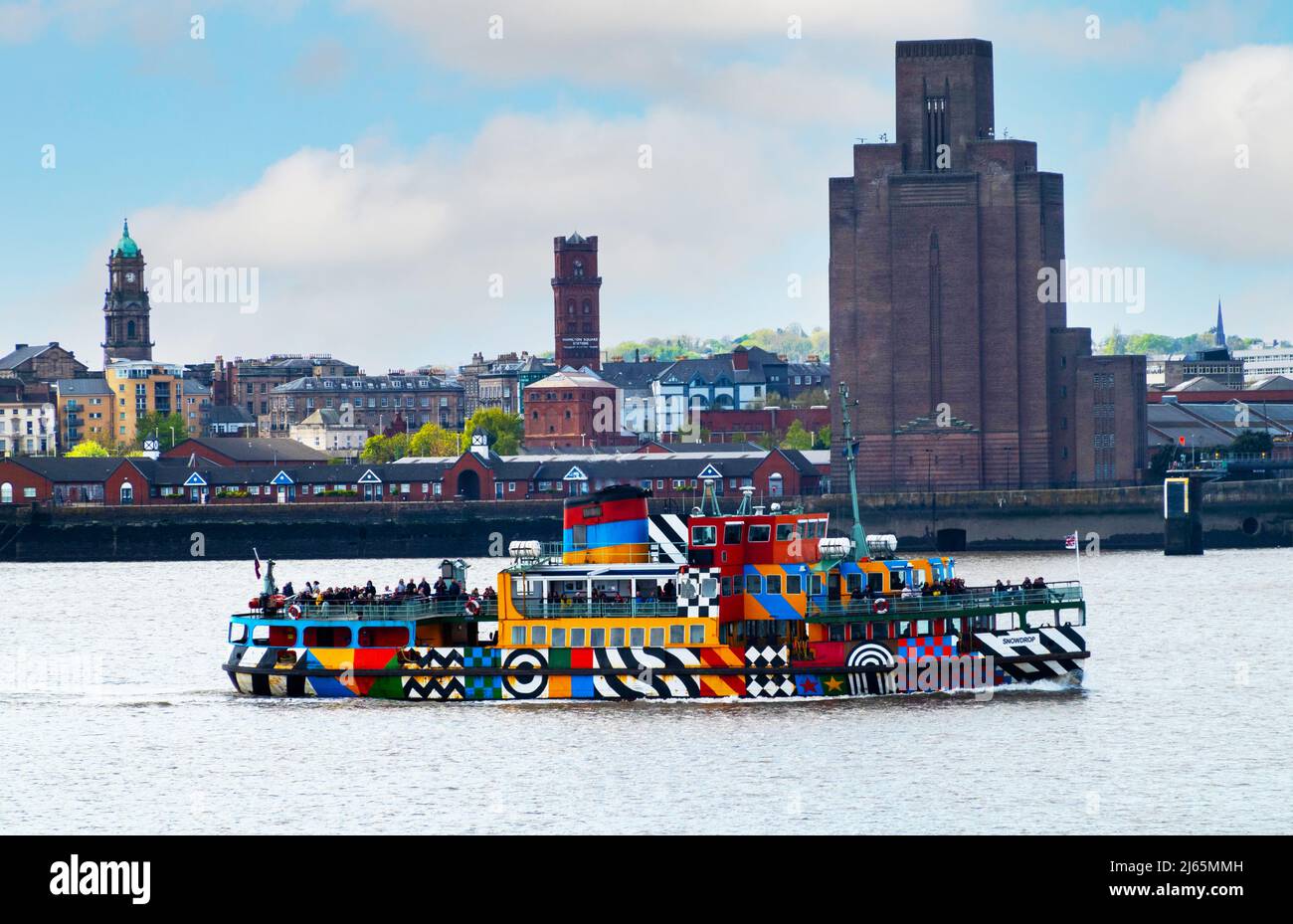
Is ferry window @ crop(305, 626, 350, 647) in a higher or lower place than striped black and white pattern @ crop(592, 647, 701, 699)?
higher

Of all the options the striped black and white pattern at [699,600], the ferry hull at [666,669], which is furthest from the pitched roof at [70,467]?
the striped black and white pattern at [699,600]

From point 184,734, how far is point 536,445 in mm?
147861

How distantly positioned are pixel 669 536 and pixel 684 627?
277cm

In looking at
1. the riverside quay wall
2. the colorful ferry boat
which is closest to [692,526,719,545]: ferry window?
the colorful ferry boat

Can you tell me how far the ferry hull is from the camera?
5159 centimetres

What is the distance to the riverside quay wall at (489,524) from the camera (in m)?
134

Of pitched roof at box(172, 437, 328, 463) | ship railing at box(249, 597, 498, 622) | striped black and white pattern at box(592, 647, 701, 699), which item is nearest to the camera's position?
striped black and white pattern at box(592, 647, 701, 699)

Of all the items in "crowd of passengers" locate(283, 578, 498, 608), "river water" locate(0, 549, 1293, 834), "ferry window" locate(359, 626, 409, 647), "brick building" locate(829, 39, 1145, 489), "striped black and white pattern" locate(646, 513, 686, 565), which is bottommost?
"river water" locate(0, 549, 1293, 834)

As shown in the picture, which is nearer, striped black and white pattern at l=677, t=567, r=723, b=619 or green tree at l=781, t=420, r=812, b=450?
striped black and white pattern at l=677, t=567, r=723, b=619

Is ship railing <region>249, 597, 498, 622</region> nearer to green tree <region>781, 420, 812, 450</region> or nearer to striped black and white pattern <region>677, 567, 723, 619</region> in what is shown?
striped black and white pattern <region>677, 567, 723, 619</region>

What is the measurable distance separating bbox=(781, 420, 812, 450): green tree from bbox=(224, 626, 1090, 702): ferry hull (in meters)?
135

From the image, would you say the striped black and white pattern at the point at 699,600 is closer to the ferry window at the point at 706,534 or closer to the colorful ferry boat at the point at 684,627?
the colorful ferry boat at the point at 684,627

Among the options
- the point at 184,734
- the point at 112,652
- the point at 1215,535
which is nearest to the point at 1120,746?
the point at 184,734
